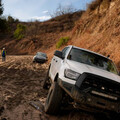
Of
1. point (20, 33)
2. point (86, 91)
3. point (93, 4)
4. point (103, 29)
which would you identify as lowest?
point (86, 91)

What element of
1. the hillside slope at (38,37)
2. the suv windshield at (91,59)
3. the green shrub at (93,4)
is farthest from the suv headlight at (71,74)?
the hillside slope at (38,37)

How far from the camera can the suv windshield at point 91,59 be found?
4.21 metres

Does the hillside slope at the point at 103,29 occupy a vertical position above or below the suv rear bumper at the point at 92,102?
above

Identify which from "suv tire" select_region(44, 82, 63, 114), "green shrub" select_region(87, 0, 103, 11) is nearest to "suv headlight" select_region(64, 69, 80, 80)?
"suv tire" select_region(44, 82, 63, 114)

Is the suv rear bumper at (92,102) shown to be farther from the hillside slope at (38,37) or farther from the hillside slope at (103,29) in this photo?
the hillside slope at (38,37)

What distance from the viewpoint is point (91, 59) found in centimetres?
436

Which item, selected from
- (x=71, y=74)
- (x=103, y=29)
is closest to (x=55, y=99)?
(x=71, y=74)

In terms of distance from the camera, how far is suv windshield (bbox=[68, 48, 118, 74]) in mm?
4215

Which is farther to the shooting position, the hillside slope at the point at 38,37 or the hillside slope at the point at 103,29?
the hillside slope at the point at 38,37

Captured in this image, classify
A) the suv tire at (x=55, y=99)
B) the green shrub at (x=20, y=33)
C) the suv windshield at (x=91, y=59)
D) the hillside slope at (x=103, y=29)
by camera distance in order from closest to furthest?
1. the suv tire at (x=55, y=99)
2. the suv windshield at (x=91, y=59)
3. the hillside slope at (x=103, y=29)
4. the green shrub at (x=20, y=33)

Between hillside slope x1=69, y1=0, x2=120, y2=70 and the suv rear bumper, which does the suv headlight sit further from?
hillside slope x1=69, y1=0, x2=120, y2=70

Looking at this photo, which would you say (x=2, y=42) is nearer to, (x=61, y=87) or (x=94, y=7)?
(x=94, y=7)

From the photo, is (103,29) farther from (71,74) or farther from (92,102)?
(92,102)

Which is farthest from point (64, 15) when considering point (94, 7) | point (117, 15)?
point (117, 15)
